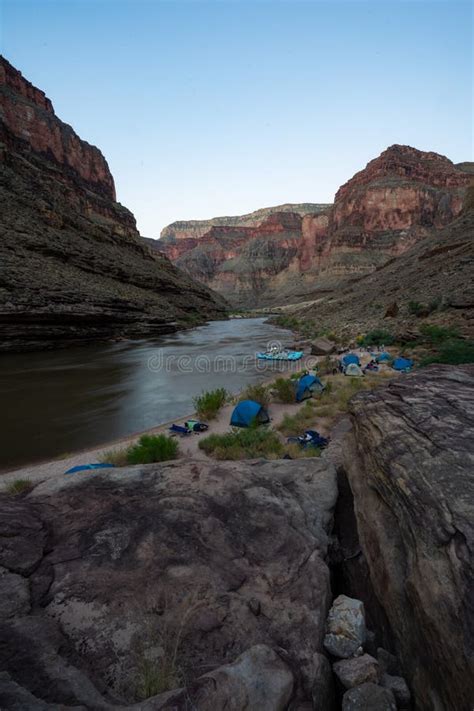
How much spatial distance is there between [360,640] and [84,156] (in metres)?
108

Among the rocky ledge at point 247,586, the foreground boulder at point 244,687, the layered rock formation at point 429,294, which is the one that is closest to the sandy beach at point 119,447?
the rocky ledge at point 247,586

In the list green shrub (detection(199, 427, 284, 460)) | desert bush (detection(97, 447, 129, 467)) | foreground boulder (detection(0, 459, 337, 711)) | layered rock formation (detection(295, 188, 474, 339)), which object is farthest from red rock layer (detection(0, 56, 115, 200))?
foreground boulder (detection(0, 459, 337, 711))

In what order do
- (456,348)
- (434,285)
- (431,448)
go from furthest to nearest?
(434,285)
(456,348)
(431,448)

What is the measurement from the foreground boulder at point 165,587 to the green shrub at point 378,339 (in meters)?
17.2

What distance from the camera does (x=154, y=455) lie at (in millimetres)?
6352

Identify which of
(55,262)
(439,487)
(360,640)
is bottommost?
(360,640)

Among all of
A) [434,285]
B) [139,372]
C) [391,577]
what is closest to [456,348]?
[391,577]

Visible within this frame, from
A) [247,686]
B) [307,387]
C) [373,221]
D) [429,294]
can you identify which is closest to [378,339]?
[429,294]

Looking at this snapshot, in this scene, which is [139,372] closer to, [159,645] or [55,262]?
[159,645]

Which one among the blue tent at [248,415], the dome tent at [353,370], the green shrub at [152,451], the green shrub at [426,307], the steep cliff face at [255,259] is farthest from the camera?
the steep cliff face at [255,259]

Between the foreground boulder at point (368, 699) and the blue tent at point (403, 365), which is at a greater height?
the foreground boulder at point (368, 699)

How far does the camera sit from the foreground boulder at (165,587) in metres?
1.69

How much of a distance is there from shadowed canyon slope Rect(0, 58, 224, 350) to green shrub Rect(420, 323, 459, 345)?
1007 inches

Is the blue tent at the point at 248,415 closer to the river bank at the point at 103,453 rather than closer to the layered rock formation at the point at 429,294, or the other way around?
the river bank at the point at 103,453
